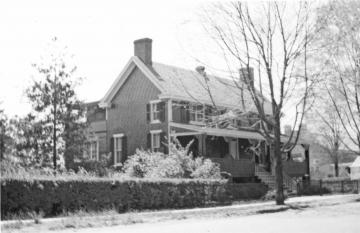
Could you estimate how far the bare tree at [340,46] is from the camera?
22969 millimetres

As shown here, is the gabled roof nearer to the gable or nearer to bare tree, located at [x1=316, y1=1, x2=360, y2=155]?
the gable

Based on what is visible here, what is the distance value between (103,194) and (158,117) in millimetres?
16565

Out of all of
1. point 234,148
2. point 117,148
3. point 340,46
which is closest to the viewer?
point 340,46

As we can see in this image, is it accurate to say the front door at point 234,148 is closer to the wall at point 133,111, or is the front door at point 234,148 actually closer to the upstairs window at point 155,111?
the upstairs window at point 155,111

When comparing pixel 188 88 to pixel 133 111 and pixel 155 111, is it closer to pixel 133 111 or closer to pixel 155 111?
pixel 155 111

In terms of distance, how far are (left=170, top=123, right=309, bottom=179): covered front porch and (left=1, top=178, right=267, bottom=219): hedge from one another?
6736mm

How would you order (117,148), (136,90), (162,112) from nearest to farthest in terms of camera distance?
(162,112)
(136,90)
(117,148)

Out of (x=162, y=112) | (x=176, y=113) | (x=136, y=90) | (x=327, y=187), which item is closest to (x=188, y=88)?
(x=176, y=113)

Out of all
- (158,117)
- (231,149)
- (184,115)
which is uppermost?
(184,115)

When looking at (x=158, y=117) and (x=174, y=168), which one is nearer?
Result: (x=174, y=168)

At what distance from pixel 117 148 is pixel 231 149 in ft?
28.2

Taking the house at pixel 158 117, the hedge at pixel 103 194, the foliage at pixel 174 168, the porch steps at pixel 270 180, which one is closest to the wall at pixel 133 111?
the house at pixel 158 117

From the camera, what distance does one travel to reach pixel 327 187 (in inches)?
1561

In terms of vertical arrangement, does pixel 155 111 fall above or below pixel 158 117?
above
